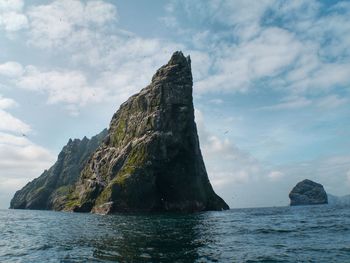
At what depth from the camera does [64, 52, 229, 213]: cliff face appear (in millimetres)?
137750

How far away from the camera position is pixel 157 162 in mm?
146250

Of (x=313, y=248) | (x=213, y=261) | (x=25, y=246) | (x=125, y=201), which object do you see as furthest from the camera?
(x=125, y=201)

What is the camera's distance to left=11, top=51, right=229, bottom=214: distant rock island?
452 ft

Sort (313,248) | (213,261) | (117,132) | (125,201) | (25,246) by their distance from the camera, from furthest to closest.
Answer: (117,132), (125,201), (25,246), (313,248), (213,261)

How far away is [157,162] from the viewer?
146250 millimetres

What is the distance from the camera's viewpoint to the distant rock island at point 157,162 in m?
138

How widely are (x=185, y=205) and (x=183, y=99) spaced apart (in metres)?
51.5

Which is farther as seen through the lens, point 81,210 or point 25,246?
point 81,210

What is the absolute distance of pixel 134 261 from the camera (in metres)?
27.6

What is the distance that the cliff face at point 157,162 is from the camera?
138 meters

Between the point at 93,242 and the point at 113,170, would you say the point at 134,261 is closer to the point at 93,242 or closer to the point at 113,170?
the point at 93,242

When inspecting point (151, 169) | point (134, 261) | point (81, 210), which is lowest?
point (134, 261)

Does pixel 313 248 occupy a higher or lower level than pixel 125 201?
lower

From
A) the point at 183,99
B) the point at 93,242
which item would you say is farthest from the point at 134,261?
the point at 183,99
